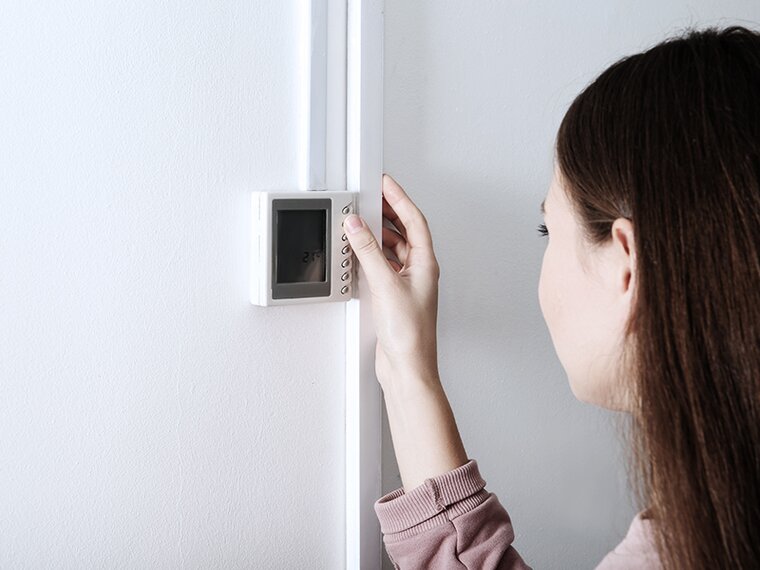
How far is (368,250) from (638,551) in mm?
367

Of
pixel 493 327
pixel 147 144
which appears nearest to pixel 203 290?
pixel 147 144

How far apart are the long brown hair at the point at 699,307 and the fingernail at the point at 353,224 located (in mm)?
304

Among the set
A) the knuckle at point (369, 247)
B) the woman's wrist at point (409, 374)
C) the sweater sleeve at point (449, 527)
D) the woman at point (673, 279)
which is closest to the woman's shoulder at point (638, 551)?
the woman at point (673, 279)

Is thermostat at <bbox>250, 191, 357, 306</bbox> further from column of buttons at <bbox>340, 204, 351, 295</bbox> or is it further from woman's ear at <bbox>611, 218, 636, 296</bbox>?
woman's ear at <bbox>611, 218, 636, 296</bbox>

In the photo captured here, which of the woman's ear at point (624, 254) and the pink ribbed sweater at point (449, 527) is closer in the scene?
the woman's ear at point (624, 254)

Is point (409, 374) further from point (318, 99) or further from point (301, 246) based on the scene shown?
point (318, 99)

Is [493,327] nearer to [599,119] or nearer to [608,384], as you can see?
[608,384]

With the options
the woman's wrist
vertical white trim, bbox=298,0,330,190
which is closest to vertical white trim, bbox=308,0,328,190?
vertical white trim, bbox=298,0,330,190

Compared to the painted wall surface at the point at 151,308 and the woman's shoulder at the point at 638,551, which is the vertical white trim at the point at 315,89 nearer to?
the painted wall surface at the point at 151,308

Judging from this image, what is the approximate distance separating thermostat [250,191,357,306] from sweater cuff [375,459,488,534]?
20 centimetres

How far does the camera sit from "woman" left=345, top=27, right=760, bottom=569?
58 centimetres

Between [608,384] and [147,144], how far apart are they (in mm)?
452

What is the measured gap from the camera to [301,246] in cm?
87

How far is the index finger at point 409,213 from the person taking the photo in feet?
2.98
